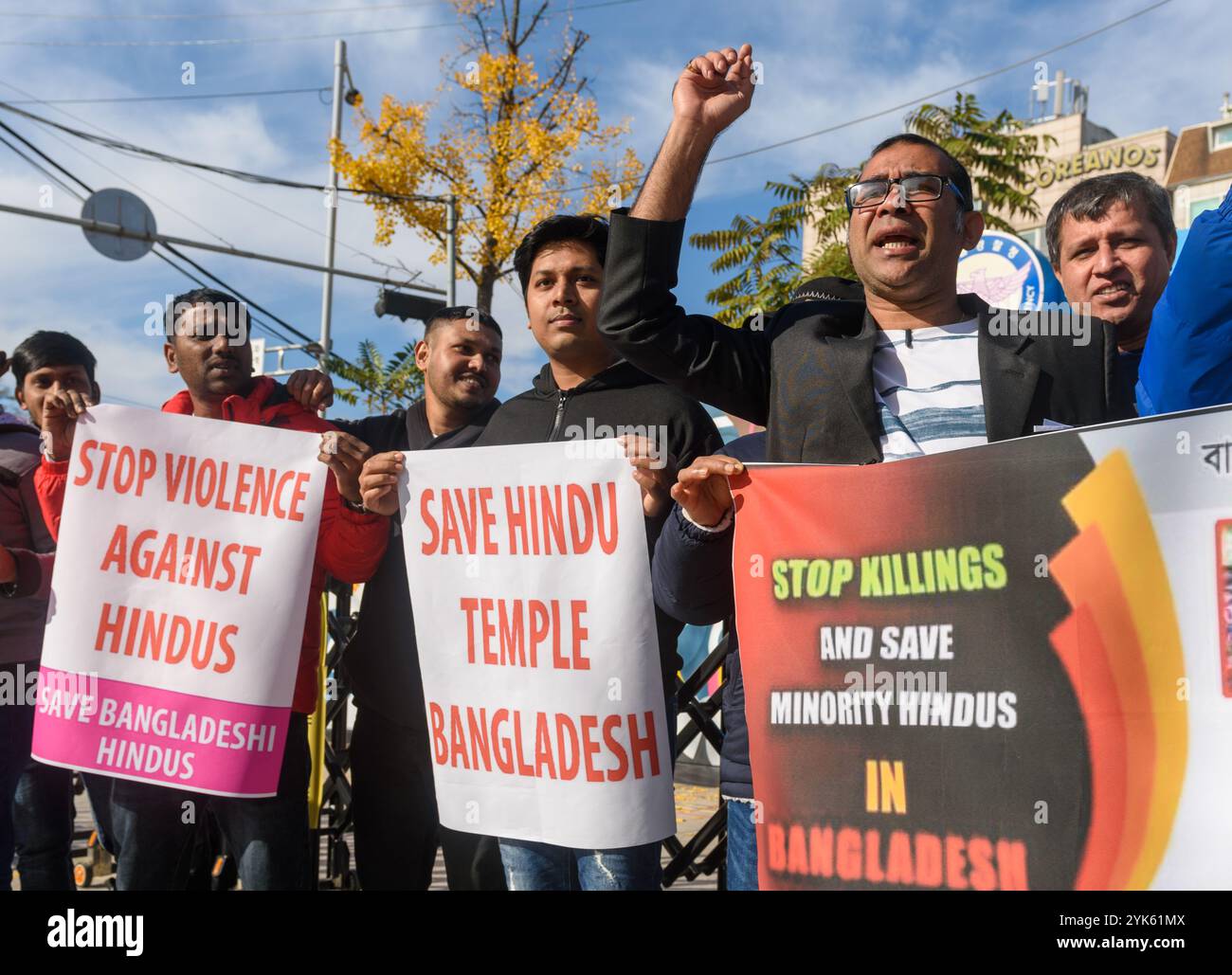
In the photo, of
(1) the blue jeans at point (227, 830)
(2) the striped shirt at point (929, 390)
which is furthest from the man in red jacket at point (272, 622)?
(2) the striped shirt at point (929, 390)

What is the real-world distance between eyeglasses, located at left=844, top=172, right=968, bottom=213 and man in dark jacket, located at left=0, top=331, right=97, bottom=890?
2.89 metres

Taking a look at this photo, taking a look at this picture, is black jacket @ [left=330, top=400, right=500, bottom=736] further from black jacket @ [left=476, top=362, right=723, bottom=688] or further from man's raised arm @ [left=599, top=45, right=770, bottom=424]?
man's raised arm @ [left=599, top=45, right=770, bottom=424]

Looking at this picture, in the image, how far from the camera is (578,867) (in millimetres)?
2805

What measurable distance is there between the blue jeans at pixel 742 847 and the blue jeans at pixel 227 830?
1427 millimetres

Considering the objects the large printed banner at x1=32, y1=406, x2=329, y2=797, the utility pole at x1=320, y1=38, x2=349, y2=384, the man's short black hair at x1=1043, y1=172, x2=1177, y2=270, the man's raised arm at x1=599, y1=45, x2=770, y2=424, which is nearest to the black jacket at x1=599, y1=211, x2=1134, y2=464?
the man's raised arm at x1=599, y1=45, x2=770, y2=424

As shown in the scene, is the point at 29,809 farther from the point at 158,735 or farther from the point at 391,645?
the point at 391,645

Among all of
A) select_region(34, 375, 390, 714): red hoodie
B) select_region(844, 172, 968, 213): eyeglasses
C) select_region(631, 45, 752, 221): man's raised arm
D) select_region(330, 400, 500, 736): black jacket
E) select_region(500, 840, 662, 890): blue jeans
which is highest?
select_region(631, 45, 752, 221): man's raised arm

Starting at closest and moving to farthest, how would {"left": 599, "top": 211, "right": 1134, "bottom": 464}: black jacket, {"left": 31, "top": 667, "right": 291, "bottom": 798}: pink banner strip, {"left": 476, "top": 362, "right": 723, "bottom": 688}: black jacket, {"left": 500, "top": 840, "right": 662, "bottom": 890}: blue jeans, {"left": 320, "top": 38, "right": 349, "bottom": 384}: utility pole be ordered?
1. {"left": 599, "top": 211, "right": 1134, "bottom": 464}: black jacket
2. {"left": 500, "top": 840, "right": 662, "bottom": 890}: blue jeans
3. {"left": 476, "top": 362, "right": 723, "bottom": 688}: black jacket
4. {"left": 31, "top": 667, "right": 291, "bottom": 798}: pink banner strip
5. {"left": 320, "top": 38, "right": 349, "bottom": 384}: utility pole

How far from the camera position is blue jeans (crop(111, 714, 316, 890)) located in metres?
3.19

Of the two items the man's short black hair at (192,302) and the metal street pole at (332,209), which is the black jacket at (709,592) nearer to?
the man's short black hair at (192,302)

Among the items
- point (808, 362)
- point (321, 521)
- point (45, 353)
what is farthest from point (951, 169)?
point (45, 353)

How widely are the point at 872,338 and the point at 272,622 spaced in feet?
6.67

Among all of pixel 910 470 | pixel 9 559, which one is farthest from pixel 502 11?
pixel 910 470

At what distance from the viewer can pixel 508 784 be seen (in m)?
2.87
